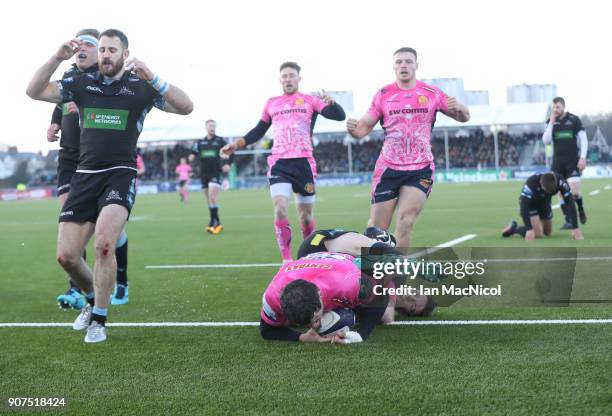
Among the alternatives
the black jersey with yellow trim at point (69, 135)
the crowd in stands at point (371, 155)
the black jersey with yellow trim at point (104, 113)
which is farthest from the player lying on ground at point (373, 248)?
the crowd in stands at point (371, 155)

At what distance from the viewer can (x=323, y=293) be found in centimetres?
498

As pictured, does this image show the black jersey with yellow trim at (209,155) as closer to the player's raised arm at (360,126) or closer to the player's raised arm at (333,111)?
the player's raised arm at (333,111)

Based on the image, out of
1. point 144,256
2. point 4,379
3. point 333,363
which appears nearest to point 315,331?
point 333,363

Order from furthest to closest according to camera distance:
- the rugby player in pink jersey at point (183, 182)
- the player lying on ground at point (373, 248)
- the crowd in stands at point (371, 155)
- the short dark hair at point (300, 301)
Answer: the crowd in stands at point (371, 155) < the rugby player in pink jersey at point (183, 182) < the player lying on ground at point (373, 248) < the short dark hair at point (300, 301)

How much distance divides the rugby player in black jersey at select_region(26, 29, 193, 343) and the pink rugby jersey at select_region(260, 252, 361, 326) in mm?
1434

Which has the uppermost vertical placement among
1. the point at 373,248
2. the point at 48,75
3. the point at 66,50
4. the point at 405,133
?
the point at 66,50

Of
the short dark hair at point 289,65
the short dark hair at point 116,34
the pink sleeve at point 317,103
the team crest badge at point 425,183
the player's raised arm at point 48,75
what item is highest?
the short dark hair at point 289,65

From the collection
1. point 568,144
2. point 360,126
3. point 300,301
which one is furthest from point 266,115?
point 568,144

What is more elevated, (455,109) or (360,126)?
(455,109)

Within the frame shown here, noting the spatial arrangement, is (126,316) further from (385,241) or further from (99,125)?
(385,241)

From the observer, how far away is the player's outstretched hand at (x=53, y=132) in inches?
299

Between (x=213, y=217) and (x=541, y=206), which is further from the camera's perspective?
(x=213, y=217)

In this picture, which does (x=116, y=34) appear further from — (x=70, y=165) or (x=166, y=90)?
(x=70, y=165)

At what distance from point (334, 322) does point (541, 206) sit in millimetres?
8012
